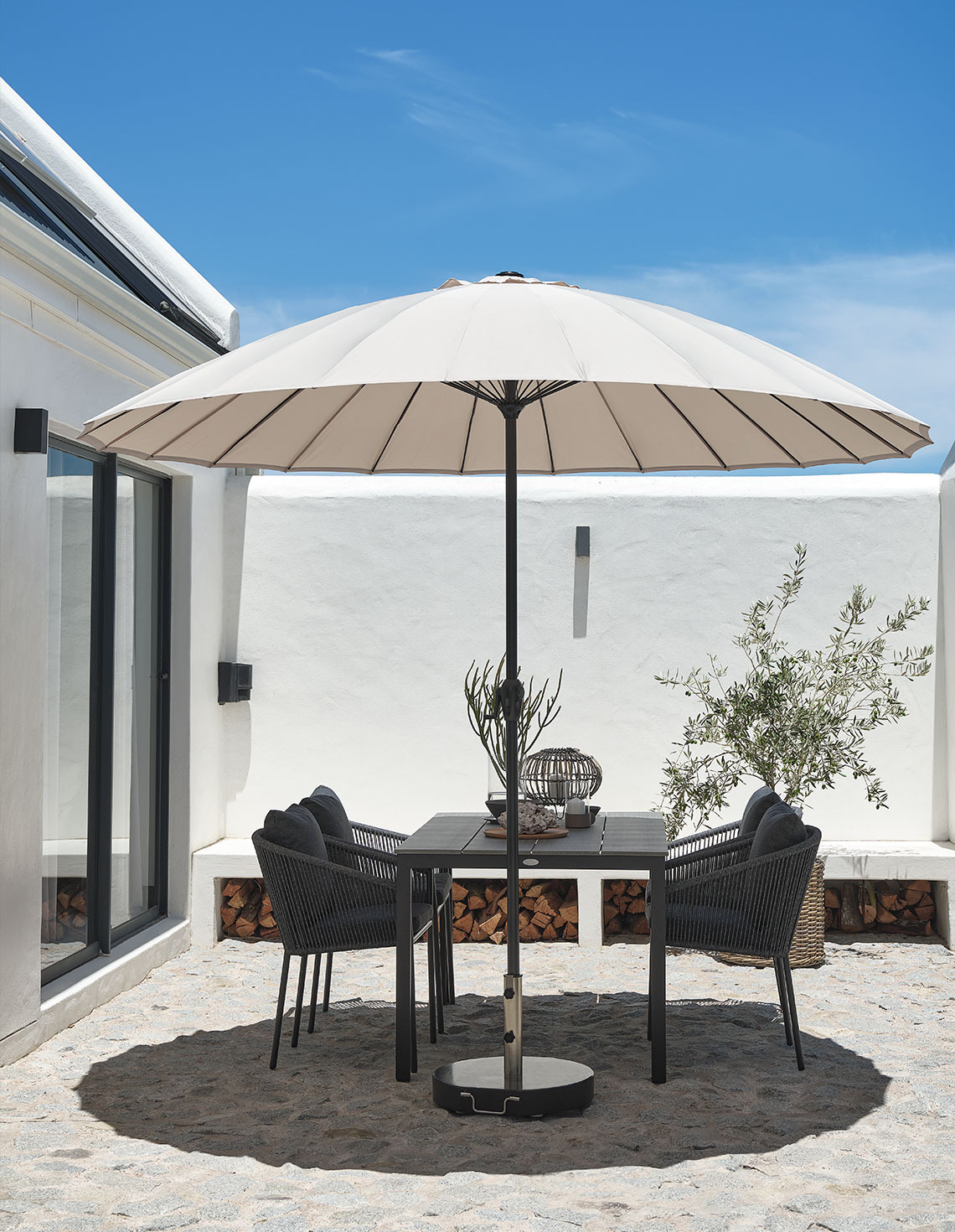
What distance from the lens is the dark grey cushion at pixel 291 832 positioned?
180 inches

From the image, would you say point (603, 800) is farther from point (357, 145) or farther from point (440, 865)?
point (357, 145)

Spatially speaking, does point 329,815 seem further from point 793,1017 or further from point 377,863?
point 793,1017

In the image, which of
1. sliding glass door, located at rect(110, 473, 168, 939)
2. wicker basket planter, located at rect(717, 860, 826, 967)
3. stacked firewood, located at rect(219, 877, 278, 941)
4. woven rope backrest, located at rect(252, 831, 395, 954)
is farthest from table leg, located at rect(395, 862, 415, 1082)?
stacked firewood, located at rect(219, 877, 278, 941)

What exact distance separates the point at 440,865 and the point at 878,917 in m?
3.48

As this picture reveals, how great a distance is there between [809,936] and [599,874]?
113 cm

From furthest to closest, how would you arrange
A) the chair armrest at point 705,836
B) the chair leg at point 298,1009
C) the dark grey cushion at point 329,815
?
the chair armrest at point 705,836
the dark grey cushion at point 329,815
the chair leg at point 298,1009

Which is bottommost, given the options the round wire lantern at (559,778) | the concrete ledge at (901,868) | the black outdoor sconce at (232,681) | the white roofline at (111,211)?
the concrete ledge at (901,868)

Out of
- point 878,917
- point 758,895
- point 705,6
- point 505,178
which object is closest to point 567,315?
point 758,895

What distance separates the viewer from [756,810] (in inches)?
201

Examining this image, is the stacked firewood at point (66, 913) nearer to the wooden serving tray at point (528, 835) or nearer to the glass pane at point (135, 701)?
the glass pane at point (135, 701)

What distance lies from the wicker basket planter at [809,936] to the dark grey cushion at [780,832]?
162 centimetres

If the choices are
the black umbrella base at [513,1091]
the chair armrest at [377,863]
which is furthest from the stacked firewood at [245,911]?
the black umbrella base at [513,1091]

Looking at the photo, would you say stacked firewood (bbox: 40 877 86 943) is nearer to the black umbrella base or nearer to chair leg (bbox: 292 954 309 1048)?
chair leg (bbox: 292 954 309 1048)

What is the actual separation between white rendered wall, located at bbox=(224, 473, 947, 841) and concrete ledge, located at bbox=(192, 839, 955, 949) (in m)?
0.53
